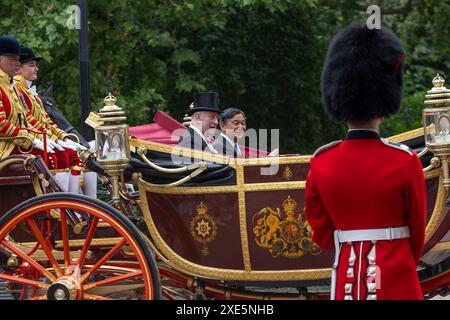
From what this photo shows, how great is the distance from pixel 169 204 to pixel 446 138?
1.52 m

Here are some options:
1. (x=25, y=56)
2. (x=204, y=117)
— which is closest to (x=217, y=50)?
(x=204, y=117)

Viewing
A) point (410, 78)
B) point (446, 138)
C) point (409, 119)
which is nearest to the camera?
point (446, 138)

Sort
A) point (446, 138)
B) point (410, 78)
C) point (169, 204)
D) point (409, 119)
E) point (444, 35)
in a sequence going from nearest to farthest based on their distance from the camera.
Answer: point (446, 138)
point (169, 204)
point (444, 35)
point (409, 119)
point (410, 78)

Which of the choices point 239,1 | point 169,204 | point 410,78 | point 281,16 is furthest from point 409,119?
point 169,204

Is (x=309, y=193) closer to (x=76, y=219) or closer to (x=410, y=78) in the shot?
(x=76, y=219)

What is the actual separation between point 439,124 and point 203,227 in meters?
1.36

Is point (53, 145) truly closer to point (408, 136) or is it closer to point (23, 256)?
point (23, 256)

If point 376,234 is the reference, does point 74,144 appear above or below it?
above

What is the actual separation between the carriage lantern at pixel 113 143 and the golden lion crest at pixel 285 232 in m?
0.77

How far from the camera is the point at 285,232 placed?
19.5 ft

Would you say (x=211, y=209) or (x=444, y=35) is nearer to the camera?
(x=211, y=209)

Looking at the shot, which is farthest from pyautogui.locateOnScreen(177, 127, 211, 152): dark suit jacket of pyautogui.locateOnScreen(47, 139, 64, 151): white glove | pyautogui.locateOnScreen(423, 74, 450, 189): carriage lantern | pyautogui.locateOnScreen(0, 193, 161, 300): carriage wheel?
pyautogui.locateOnScreen(423, 74, 450, 189): carriage lantern
